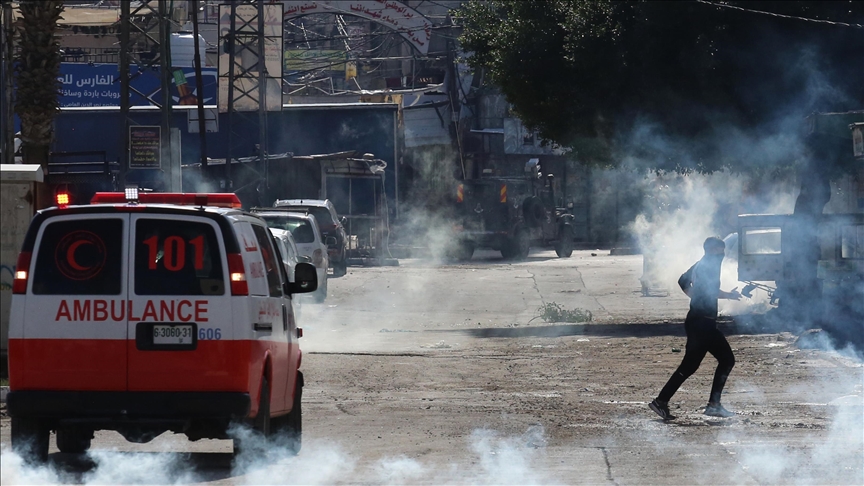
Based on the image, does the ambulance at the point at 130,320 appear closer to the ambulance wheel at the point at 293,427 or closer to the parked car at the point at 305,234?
the ambulance wheel at the point at 293,427

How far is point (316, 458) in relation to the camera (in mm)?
8188

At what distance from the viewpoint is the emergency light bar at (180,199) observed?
7.56 m

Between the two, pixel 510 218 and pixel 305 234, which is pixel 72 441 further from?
pixel 510 218

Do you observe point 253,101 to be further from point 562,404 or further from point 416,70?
point 562,404

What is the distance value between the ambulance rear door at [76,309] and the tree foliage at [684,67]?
42.7 ft

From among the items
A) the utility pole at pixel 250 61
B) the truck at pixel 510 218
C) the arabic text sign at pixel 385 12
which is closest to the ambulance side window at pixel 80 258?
the utility pole at pixel 250 61

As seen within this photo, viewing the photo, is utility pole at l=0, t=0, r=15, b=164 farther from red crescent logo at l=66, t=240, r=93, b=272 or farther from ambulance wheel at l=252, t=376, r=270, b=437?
ambulance wheel at l=252, t=376, r=270, b=437

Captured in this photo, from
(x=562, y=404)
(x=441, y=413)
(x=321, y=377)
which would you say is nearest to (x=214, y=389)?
(x=441, y=413)

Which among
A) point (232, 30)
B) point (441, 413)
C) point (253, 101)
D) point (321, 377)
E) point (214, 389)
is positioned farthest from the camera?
point (253, 101)

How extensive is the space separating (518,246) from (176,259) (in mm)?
33953

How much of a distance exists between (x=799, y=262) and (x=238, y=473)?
1282 centimetres

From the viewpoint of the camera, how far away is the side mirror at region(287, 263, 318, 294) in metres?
8.56

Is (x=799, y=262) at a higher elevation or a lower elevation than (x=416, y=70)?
lower

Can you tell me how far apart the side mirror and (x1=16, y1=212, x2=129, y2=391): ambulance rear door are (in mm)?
1691
